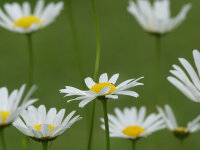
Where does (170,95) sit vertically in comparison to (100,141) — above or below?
above

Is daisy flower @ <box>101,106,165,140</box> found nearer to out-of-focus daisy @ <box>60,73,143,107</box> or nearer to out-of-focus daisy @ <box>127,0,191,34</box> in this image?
out-of-focus daisy @ <box>60,73,143,107</box>

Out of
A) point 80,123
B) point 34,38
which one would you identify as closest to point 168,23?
point 80,123

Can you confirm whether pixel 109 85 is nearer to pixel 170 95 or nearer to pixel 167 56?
pixel 170 95

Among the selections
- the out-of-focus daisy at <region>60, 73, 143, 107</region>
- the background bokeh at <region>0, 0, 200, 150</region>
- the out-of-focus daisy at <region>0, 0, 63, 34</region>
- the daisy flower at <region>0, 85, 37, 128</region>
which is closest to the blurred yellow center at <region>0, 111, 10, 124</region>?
the daisy flower at <region>0, 85, 37, 128</region>

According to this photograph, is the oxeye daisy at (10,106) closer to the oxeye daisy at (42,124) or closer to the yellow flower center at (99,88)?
the oxeye daisy at (42,124)

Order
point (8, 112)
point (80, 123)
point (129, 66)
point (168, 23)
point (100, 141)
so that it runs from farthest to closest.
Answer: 1. point (129, 66)
2. point (80, 123)
3. point (100, 141)
4. point (168, 23)
5. point (8, 112)

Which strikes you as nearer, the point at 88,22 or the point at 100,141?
the point at 100,141
